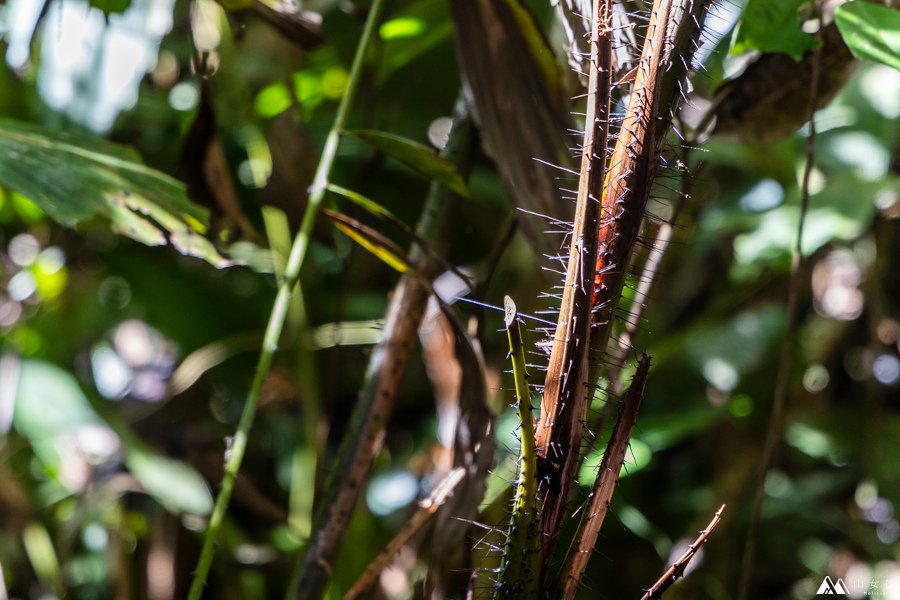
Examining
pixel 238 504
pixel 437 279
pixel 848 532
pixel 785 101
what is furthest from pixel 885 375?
pixel 238 504

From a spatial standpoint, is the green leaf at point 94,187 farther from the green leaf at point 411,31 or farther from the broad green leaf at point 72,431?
the broad green leaf at point 72,431

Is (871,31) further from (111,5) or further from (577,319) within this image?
(111,5)

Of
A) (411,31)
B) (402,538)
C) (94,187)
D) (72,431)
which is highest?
(411,31)

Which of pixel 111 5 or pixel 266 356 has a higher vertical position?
pixel 111 5

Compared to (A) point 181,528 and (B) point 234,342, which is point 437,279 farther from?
(A) point 181,528

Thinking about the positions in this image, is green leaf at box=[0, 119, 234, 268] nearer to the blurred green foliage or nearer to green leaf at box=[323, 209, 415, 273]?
green leaf at box=[323, 209, 415, 273]

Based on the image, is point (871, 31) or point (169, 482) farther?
point (169, 482)

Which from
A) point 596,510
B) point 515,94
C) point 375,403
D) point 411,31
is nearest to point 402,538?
point 375,403
